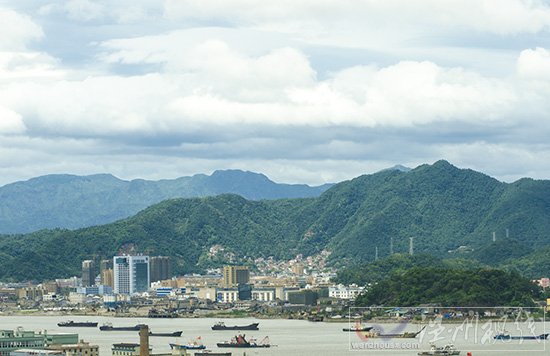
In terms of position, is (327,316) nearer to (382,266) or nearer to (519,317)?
(519,317)

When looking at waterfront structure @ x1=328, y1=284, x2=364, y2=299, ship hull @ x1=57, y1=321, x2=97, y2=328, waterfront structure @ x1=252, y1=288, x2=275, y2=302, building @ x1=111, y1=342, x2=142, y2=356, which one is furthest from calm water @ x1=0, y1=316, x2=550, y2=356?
waterfront structure @ x1=252, y1=288, x2=275, y2=302

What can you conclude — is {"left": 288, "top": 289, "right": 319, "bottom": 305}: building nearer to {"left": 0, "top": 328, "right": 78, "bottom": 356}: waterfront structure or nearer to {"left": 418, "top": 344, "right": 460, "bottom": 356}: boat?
{"left": 418, "top": 344, "right": 460, "bottom": 356}: boat

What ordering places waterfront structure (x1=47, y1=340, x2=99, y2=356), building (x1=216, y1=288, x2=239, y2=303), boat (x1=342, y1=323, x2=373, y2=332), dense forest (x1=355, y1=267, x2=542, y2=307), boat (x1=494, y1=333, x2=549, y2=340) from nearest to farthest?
waterfront structure (x1=47, y1=340, x2=99, y2=356) < boat (x1=494, y1=333, x2=549, y2=340) < boat (x1=342, y1=323, x2=373, y2=332) < dense forest (x1=355, y1=267, x2=542, y2=307) < building (x1=216, y1=288, x2=239, y2=303)

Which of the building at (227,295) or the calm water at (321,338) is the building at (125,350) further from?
the building at (227,295)

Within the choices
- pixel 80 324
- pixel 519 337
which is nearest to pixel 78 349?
pixel 519 337

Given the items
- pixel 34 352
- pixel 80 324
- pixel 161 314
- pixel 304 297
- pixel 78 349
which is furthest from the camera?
pixel 304 297

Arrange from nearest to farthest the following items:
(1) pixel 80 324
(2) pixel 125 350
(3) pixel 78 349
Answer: (3) pixel 78 349
(2) pixel 125 350
(1) pixel 80 324

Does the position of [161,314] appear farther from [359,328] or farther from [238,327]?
[359,328]

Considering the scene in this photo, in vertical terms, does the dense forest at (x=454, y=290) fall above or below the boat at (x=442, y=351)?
above

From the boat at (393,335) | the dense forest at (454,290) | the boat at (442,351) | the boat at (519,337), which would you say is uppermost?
the dense forest at (454,290)

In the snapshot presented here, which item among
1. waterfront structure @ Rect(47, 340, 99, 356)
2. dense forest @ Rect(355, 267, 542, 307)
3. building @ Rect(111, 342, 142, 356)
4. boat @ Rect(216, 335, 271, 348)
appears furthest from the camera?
dense forest @ Rect(355, 267, 542, 307)

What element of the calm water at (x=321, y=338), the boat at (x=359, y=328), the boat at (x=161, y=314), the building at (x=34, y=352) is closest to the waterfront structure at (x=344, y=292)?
the boat at (x=161, y=314)
